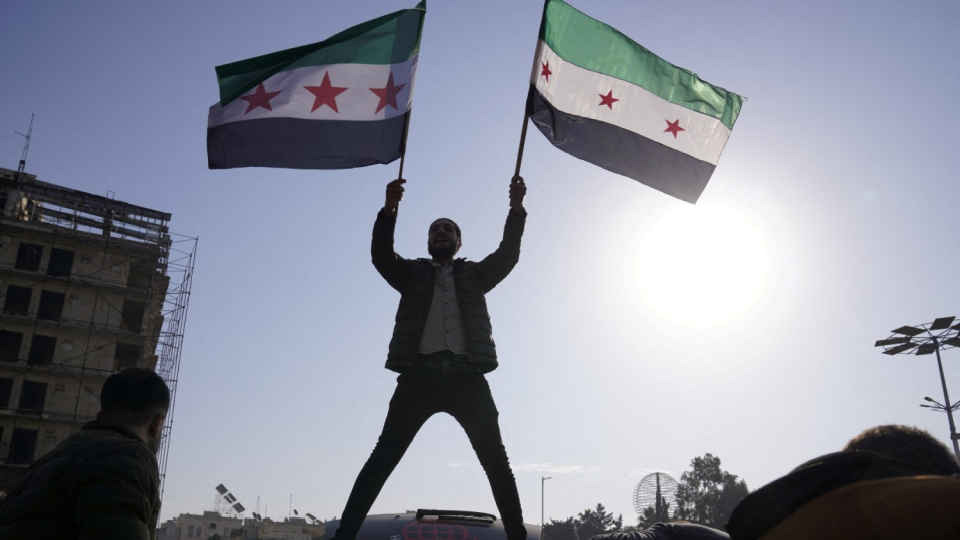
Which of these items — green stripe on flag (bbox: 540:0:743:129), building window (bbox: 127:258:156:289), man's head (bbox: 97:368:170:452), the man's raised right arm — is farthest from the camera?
building window (bbox: 127:258:156:289)

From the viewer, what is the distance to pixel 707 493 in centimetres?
8275

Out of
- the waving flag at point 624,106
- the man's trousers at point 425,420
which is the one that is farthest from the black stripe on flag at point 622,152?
the man's trousers at point 425,420

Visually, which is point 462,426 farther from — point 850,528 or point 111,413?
point 850,528

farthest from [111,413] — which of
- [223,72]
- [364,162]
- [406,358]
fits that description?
[223,72]

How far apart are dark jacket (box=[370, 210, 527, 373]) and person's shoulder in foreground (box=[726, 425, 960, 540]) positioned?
11.2 feet

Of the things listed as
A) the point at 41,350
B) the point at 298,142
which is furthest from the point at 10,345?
the point at 298,142

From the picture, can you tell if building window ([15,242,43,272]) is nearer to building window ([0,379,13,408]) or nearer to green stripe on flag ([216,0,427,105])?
building window ([0,379,13,408])

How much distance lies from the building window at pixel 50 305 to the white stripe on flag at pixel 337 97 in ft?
149

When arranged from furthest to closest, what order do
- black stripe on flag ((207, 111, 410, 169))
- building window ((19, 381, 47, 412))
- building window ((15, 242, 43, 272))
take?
building window ((15, 242, 43, 272)), building window ((19, 381, 47, 412)), black stripe on flag ((207, 111, 410, 169))

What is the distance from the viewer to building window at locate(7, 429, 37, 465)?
42.8m

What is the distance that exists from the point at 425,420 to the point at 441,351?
1.57 feet

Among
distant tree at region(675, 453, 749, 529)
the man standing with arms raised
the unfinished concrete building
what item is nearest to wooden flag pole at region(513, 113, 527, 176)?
the man standing with arms raised

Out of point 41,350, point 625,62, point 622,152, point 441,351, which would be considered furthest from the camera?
point 41,350

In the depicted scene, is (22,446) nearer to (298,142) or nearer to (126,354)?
(126,354)
